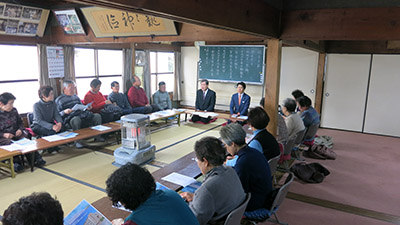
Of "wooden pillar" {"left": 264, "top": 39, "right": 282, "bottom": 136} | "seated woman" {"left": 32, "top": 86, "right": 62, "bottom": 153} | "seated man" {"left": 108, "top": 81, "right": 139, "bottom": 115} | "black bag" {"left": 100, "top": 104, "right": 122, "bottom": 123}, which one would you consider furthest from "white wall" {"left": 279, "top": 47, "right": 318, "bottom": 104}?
"seated woman" {"left": 32, "top": 86, "right": 62, "bottom": 153}

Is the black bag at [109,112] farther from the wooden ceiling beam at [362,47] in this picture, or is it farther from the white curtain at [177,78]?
the wooden ceiling beam at [362,47]

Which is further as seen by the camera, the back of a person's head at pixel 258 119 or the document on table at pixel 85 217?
the back of a person's head at pixel 258 119

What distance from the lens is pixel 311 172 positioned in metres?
4.07

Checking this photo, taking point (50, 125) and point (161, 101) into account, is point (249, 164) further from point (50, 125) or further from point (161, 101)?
point (161, 101)

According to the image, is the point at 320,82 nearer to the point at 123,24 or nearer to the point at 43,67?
the point at 123,24

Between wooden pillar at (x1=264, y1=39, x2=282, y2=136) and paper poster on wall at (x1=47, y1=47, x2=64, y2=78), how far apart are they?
177 inches

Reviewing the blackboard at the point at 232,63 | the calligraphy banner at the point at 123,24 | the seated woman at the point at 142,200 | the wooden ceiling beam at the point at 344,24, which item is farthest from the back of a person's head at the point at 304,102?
the seated woman at the point at 142,200

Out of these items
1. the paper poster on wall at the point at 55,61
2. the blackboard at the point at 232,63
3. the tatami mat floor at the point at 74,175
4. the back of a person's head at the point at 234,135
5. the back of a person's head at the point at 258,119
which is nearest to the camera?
the back of a person's head at the point at 234,135

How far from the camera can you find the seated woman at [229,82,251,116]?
6.39 m

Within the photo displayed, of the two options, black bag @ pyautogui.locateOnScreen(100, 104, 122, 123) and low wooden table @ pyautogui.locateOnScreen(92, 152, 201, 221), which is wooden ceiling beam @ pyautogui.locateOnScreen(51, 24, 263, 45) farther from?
low wooden table @ pyautogui.locateOnScreen(92, 152, 201, 221)

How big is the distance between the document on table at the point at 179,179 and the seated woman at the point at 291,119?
2.14 m

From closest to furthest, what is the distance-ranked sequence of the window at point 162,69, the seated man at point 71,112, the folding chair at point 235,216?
the folding chair at point 235,216, the seated man at point 71,112, the window at point 162,69

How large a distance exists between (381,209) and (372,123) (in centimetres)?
413

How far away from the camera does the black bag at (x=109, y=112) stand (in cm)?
597
